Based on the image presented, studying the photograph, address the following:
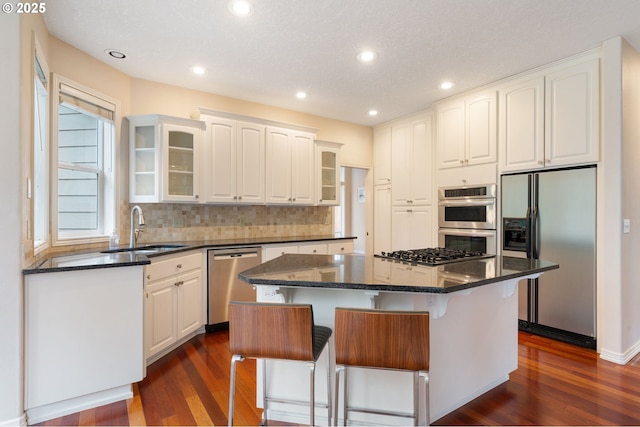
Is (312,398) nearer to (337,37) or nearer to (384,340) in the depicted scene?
(384,340)

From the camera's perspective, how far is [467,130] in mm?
3799

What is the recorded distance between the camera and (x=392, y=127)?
16.7 feet

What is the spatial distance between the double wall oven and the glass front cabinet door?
57.3 inches

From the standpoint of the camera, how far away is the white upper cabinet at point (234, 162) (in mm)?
3645

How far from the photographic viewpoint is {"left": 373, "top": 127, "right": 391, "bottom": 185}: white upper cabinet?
203 inches

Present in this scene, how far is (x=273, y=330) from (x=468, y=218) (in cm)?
311

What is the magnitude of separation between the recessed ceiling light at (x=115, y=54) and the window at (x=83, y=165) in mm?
375

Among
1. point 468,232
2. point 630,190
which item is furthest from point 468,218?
point 630,190

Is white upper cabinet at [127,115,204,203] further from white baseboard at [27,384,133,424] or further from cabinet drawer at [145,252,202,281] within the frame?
white baseboard at [27,384,133,424]

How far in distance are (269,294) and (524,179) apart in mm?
2878

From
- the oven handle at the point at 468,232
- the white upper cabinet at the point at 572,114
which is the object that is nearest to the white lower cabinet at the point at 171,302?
the oven handle at the point at 468,232

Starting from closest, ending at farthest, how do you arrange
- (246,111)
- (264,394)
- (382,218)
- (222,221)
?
(264,394) → (222,221) → (246,111) → (382,218)

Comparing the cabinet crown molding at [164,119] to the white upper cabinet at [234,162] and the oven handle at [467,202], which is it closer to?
the white upper cabinet at [234,162]

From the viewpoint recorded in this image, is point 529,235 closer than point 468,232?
Yes
